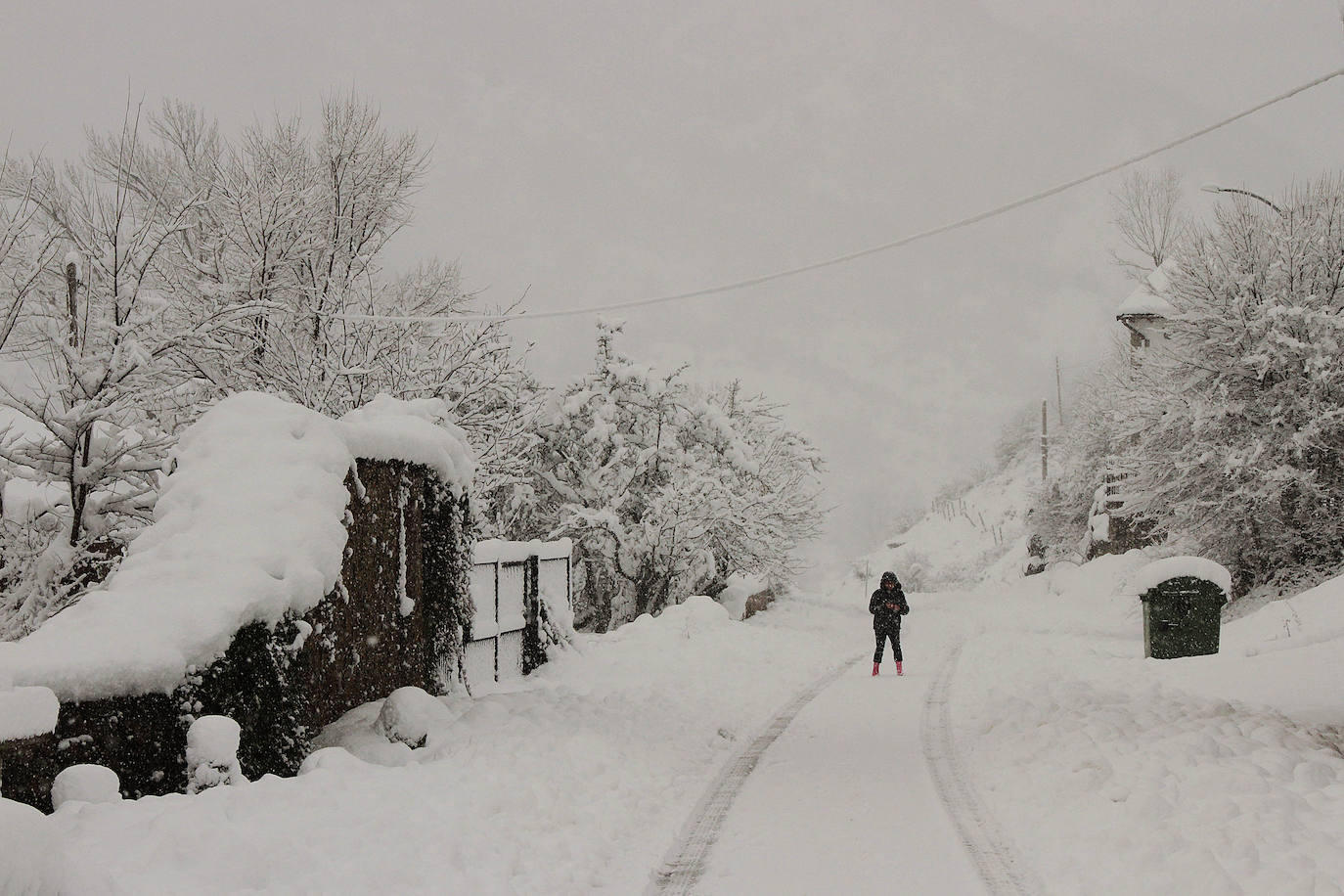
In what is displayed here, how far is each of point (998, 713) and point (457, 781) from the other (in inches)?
254

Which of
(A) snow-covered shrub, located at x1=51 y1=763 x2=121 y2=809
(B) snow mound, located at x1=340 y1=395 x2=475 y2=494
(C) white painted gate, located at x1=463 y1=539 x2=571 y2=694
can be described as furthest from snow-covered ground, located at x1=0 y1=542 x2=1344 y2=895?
(B) snow mound, located at x1=340 y1=395 x2=475 y2=494

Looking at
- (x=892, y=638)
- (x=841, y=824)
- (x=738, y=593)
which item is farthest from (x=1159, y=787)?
(x=738, y=593)

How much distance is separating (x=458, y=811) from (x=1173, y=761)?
5.55m

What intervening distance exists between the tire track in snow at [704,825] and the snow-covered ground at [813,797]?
10cm

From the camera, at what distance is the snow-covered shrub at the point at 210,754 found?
5.91 m

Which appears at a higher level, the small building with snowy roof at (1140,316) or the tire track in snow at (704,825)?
the small building with snowy roof at (1140,316)

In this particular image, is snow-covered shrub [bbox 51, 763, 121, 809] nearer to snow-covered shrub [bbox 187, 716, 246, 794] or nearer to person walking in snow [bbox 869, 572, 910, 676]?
snow-covered shrub [bbox 187, 716, 246, 794]

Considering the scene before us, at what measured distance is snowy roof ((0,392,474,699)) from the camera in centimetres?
571

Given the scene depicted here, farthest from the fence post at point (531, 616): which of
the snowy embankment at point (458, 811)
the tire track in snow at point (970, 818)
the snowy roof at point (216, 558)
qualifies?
the tire track in snow at point (970, 818)

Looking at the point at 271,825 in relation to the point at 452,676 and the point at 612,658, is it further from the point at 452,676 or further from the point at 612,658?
the point at 612,658

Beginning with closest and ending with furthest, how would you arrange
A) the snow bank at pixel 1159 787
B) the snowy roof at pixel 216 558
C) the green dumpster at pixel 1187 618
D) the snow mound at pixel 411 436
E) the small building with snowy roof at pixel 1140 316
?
the snow bank at pixel 1159 787, the snowy roof at pixel 216 558, the snow mound at pixel 411 436, the green dumpster at pixel 1187 618, the small building with snowy roof at pixel 1140 316

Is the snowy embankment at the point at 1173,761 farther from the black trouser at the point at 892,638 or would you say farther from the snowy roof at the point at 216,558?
the snowy roof at the point at 216,558

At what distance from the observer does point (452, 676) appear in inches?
435

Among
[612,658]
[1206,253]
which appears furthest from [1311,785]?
[1206,253]
